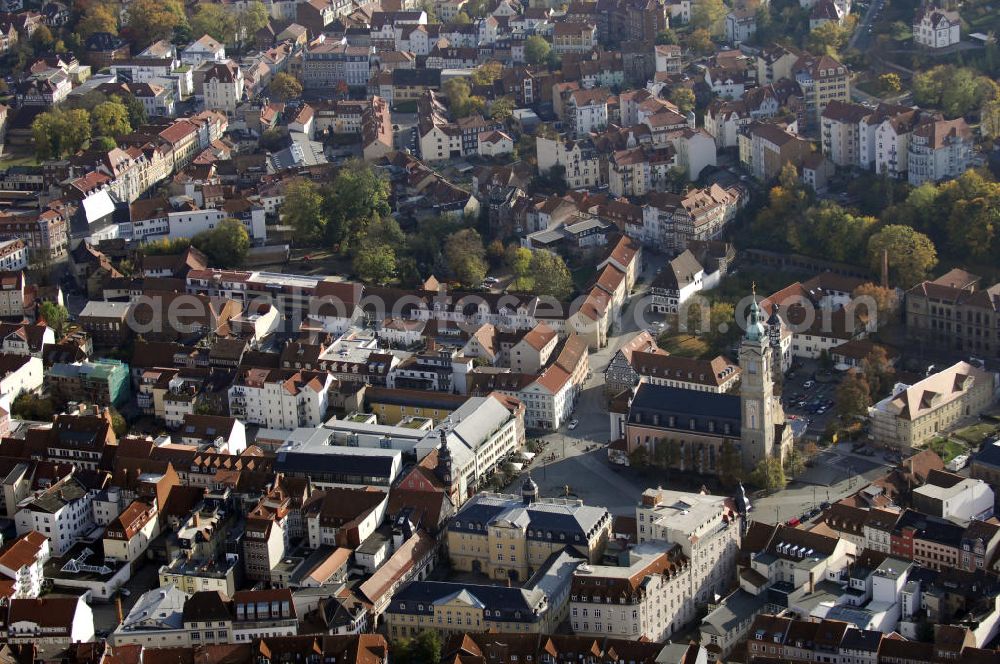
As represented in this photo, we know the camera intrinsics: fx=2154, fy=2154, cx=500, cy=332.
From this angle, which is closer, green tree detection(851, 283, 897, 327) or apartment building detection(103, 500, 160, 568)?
apartment building detection(103, 500, 160, 568)

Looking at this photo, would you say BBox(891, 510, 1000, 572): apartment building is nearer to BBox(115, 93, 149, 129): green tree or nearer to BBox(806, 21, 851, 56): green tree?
BBox(806, 21, 851, 56): green tree

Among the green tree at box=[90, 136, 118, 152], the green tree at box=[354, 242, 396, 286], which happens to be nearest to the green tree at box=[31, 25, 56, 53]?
the green tree at box=[90, 136, 118, 152]

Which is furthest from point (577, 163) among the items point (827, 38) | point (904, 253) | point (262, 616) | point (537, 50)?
point (262, 616)

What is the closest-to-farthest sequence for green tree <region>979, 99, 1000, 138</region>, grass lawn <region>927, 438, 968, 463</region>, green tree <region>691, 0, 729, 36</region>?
grass lawn <region>927, 438, 968, 463</region>
green tree <region>979, 99, 1000, 138</region>
green tree <region>691, 0, 729, 36</region>

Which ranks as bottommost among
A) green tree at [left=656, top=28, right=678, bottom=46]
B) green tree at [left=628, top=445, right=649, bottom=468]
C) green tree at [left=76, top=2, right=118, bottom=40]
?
green tree at [left=628, top=445, right=649, bottom=468]

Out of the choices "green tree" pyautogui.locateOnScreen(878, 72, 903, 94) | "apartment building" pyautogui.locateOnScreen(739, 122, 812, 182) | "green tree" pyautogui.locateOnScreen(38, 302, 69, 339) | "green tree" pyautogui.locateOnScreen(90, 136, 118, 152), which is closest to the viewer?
"green tree" pyautogui.locateOnScreen(38, 302, 69, 339)

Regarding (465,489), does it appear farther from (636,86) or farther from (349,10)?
(349,10)

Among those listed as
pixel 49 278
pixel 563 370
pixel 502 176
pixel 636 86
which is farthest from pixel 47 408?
pixel 636 86
